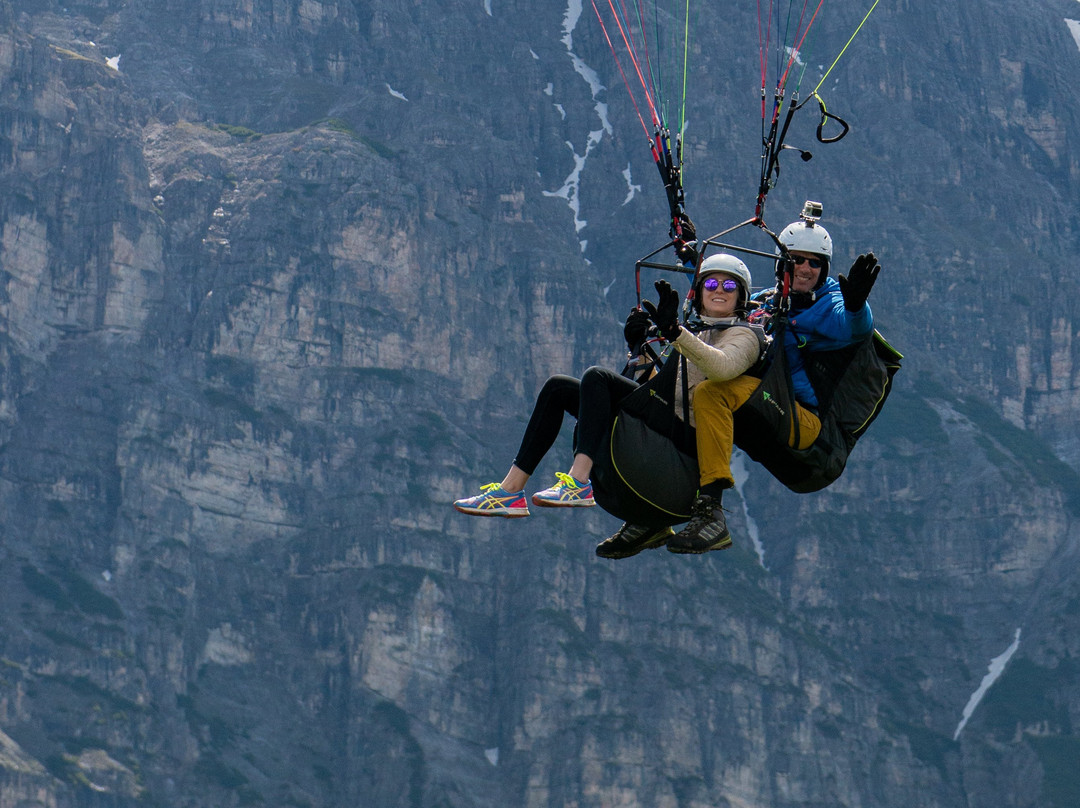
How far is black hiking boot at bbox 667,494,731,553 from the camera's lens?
2134cm

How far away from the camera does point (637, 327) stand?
2089cm

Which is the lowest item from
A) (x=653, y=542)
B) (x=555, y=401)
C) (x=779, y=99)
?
(x=653, y=542)

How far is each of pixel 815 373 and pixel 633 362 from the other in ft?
7.39

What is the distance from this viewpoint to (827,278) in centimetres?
2277

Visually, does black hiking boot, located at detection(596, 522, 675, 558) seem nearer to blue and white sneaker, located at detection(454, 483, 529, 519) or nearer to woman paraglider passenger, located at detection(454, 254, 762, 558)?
woman paraglider passenger, located at detection(454, 254, 762, 558)

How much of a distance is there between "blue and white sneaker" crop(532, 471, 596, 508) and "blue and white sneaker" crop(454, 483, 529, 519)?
2.09 feet

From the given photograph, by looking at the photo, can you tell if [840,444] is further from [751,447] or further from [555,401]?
[555,401]

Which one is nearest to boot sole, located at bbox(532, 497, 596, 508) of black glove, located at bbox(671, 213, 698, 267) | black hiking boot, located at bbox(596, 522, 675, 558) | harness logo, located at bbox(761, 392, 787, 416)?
black hiking boot, located at bbox(596, 522, 675, 558)

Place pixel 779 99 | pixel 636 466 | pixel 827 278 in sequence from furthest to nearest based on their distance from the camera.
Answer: pixel 779 99
pixel 827 278
pixel 636 466

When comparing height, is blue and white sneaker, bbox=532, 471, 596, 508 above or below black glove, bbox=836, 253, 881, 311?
below

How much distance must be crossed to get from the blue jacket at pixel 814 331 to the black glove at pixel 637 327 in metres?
1.72

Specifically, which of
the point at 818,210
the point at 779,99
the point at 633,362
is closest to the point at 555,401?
the point at 633,362

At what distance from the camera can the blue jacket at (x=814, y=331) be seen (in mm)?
21938

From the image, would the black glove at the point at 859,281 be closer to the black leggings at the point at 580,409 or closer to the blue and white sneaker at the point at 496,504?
the black leggings at the point at 580,409
